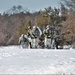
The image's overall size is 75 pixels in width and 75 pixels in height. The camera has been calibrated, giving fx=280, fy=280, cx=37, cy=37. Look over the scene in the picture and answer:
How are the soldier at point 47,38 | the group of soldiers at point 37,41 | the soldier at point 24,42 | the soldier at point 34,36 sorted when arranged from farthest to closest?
the soldier at point 24,42 → the soldier at point 34,36 → the group of soldiers at point 37,41 → the soldier at point 47,38

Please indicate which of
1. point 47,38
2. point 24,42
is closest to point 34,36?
point 24,42

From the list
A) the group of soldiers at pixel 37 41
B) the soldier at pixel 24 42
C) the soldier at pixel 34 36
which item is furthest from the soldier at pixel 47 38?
the soldier at pixel 24 42

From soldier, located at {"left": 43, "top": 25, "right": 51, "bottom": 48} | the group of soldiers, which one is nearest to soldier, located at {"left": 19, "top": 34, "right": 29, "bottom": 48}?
the group of soldiers

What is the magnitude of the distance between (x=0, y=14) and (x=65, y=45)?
221 ft

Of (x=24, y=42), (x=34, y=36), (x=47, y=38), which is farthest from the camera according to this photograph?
(x=24, y=42)

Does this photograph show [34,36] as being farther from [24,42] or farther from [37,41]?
[24,42]

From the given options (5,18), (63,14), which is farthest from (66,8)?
(5,18)

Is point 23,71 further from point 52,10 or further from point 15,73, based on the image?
point 52,10

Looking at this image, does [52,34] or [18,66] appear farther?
[52,34]

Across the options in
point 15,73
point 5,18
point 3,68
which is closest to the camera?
point 15,73

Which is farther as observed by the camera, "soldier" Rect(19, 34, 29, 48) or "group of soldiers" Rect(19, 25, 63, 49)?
"soldier" Rect(19, 34, 29, 48)

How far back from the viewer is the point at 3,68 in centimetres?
888

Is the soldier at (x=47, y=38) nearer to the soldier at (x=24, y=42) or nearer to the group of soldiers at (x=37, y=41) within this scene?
the group of soldiers at (x=37, y=41)

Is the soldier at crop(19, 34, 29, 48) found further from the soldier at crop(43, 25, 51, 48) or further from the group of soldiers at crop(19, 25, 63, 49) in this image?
the soldier at crop(43, 25, 51, 48)
